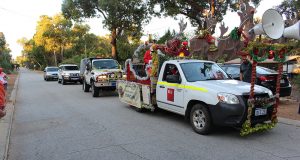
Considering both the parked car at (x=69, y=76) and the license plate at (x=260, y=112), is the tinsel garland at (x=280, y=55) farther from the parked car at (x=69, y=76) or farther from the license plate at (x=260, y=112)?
the parked car at (x=69, y=76)

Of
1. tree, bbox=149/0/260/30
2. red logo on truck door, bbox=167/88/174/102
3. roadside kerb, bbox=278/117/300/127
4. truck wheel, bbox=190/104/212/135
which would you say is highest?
tree, bbox=149/0/260/30

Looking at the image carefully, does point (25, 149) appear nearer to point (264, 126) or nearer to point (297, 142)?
point (264, 126)

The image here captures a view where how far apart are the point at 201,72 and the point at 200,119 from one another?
1.47 metres

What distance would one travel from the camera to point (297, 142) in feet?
22.4

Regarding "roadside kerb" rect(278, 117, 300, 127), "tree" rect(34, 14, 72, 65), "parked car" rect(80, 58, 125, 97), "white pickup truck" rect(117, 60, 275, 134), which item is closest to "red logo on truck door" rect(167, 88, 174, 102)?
"white pickup truck" rect(117, 60, 275, 134)

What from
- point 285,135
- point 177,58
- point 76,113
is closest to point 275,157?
point 285,135

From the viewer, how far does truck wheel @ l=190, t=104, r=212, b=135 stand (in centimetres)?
725

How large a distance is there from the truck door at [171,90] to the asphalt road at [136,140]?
53cm

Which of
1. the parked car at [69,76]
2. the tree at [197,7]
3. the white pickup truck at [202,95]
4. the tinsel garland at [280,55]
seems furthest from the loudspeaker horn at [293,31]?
the parked car at [69,76]

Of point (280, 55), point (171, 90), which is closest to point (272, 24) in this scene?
point (280, 55)

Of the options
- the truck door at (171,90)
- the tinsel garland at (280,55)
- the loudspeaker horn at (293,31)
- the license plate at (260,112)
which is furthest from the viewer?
the truck door at (171,90)

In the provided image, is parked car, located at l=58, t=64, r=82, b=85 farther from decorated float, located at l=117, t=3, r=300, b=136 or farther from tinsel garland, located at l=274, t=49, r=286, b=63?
tinsel garland, located at l=274, t=49, r=286, b=63

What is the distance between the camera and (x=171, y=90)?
8617 mm

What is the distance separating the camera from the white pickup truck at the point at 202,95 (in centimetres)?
691
